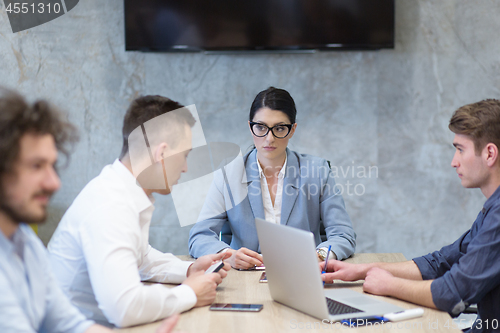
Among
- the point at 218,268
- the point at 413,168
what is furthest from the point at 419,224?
the point at 218,268

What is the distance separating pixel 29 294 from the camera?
99cm

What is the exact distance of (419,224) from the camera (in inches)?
129

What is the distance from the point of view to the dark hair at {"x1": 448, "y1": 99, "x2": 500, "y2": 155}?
1.52m

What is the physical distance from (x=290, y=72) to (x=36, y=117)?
96.7 inches

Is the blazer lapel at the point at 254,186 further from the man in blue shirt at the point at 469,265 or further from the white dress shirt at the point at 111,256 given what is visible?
the white dress shirt at the point at 111,256

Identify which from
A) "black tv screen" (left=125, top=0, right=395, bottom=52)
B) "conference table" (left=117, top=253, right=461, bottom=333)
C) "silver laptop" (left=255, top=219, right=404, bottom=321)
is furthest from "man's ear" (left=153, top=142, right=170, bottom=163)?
"black tv screen" (left=125, top=0, right=395, bottom=52)

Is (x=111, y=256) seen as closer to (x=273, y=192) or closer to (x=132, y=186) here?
(x=132, y=186)

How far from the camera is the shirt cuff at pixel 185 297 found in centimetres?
132

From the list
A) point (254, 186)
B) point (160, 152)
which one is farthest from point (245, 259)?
point (160, 152)

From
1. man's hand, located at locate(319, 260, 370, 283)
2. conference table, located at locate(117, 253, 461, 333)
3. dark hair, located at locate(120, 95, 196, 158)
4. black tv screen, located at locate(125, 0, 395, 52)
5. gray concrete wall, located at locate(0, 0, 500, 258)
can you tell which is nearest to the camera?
conference table, located at locate(117, 253, 461, 333)

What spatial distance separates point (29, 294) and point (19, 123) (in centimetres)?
39

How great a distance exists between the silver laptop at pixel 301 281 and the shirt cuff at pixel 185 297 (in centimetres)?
26

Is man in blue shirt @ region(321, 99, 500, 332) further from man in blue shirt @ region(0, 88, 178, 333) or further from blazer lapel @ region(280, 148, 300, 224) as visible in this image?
man in blue shirt @ region(0, 88, 178, 333)

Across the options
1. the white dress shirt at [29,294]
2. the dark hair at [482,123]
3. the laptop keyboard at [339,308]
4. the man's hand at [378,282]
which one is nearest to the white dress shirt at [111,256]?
the white dress shirt at [29,294]
